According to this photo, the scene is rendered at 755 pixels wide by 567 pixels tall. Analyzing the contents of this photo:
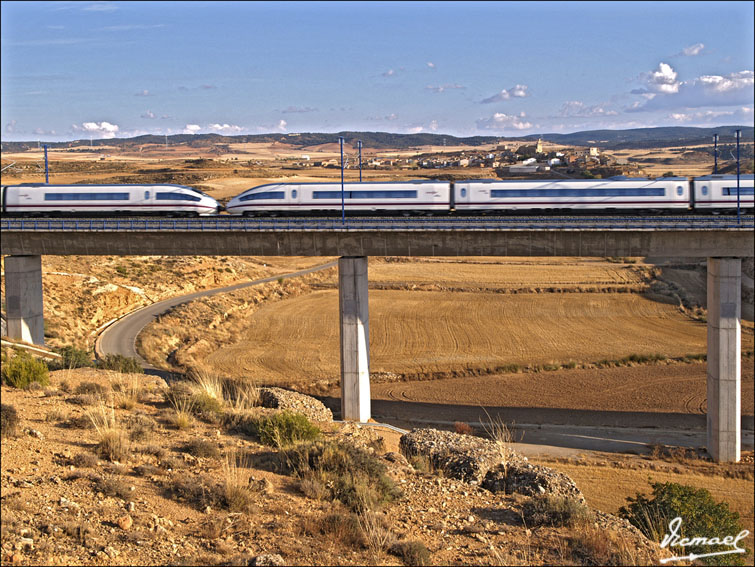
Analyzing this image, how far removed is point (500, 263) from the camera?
73875mm

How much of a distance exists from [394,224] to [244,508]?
17972 millimetres

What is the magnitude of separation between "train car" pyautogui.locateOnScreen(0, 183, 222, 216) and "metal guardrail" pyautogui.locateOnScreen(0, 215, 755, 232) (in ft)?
9.78

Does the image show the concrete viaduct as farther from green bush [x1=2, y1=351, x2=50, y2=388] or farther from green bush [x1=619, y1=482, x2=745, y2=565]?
green bush [x1=619, y1=482, x2=745, y2=565]

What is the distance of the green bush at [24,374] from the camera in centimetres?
1950

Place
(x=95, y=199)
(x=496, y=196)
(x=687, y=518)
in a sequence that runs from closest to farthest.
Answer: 1. (x=687, y=518)
2. (x=496, y=196)
3. (x=95, y=199)

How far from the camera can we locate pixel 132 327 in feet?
147

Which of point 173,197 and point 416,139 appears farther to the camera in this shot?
point 416,139

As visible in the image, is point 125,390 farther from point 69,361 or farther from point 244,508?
point 244,508

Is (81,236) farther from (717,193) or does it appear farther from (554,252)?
(717,193)

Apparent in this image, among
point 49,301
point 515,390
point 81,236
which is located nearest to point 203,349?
point 49,301

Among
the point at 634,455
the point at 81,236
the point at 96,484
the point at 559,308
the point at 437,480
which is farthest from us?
the point at 559,308

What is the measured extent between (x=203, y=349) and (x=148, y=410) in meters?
25.4

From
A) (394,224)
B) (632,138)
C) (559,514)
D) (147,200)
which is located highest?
(632,138)

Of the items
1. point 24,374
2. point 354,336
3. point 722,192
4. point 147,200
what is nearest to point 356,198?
point 354,336
